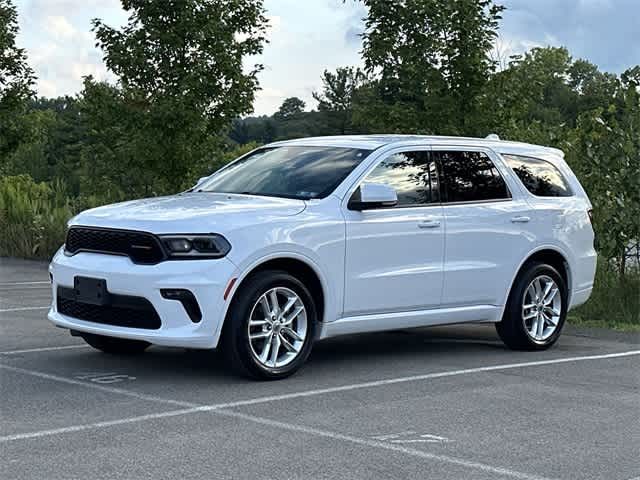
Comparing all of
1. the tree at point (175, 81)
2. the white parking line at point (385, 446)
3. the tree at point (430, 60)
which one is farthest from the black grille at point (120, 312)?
the tree at point (175, 81)

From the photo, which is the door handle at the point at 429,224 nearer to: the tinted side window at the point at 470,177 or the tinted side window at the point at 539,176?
the tinted side window at the point at 470,177

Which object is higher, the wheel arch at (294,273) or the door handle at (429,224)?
the door handle at (429,224)

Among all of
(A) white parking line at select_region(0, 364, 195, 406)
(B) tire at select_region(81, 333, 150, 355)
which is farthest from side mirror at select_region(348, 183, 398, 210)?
(A) white parking line at select_region(0, 364, 195, 406)

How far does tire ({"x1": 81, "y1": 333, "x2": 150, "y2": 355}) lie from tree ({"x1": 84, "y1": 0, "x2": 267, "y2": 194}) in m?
11.2

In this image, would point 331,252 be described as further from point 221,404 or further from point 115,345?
point 115,345

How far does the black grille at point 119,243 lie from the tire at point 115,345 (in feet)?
3.31

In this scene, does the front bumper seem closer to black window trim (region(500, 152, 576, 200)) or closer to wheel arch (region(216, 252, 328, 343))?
wheel arch (region(216, 252, 328, 343))

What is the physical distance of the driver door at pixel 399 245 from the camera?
384 inches

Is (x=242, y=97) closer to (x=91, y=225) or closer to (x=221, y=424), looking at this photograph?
(x=91, y=225)

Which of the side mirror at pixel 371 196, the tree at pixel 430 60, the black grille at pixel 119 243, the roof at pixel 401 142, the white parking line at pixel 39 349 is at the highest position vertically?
the tree at pixel 430 60

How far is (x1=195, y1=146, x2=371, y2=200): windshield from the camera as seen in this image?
998cm

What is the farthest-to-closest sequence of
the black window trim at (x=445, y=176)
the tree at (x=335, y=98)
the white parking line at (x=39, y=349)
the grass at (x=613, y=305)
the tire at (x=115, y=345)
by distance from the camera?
the tree at (x=335, y=98) → the grass at (x=613, y=305) → the black window trim at (x=445, y=176) → the white parking line at (x=39, y=349) → the tire at (x=115, y=345)

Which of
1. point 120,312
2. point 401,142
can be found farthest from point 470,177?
point 120,312

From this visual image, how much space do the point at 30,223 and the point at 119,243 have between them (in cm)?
1446
